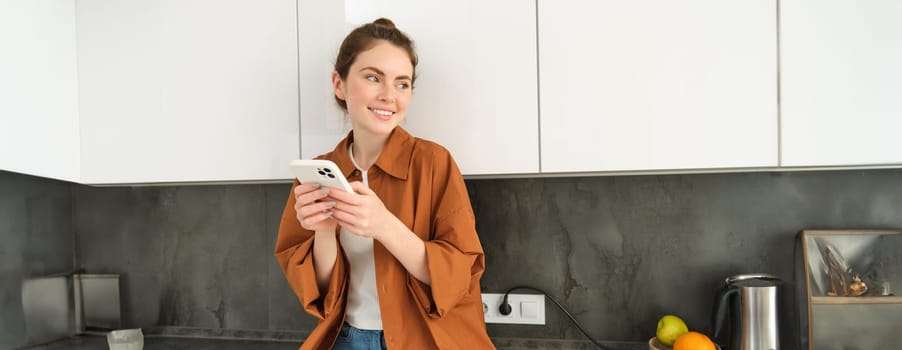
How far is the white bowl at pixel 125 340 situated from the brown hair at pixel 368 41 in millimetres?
907

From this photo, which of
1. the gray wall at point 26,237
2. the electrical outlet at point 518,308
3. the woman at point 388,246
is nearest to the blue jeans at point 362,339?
the woman at point 388,246

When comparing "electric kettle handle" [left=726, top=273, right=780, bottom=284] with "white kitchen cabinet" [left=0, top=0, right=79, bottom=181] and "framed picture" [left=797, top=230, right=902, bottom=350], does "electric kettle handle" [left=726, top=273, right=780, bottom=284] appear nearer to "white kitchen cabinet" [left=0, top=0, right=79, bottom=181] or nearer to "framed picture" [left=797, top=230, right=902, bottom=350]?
"framed picture" [left=797, top=230, right=902, bottom=350]

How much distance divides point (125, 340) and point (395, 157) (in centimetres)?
91

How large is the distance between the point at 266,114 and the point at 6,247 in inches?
35.5

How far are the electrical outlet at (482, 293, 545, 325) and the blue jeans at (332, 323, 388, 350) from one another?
1.31ft

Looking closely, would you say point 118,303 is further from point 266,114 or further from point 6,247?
point 266,114

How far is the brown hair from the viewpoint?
1.19m

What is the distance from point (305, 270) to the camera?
1175 mm

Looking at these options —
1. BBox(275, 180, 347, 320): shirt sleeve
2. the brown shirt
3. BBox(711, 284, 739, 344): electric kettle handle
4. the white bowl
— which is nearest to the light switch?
the brown shirt

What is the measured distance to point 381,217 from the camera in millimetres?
1042

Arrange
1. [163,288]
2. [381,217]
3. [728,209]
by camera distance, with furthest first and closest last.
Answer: [163,288], [728,209], [381,217]

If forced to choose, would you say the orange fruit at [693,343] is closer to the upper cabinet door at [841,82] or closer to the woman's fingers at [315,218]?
the upper cabinet door at [841,82]

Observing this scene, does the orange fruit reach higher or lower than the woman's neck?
lower

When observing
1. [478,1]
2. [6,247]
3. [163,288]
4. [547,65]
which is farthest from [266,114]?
[6,247]
